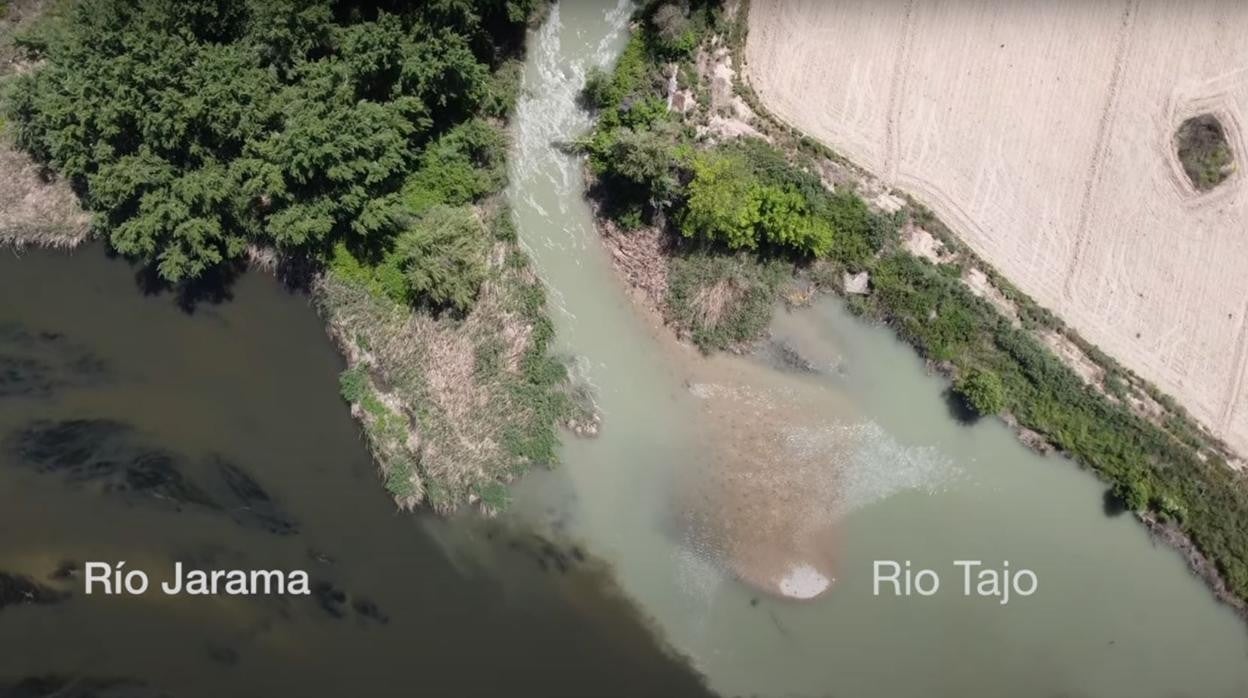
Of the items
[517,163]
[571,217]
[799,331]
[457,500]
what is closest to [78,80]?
[517,163]

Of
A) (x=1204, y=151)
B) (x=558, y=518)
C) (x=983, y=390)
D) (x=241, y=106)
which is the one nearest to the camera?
(x=241, y=106)

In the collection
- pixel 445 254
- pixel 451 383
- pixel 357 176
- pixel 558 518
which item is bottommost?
pixel 558 518

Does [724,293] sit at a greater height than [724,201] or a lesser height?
lesser

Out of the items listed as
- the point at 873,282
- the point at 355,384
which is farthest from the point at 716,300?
the point at 355,384

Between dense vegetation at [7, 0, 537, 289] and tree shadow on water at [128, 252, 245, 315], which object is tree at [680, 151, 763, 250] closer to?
dense vegetation at [7, 0, 537, 289]

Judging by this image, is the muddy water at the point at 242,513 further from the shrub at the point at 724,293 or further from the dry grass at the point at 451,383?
the shrub at the point at 724,293

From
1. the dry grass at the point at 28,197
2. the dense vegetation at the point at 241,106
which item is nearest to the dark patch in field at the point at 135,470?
the dry grass at the point at 28,197

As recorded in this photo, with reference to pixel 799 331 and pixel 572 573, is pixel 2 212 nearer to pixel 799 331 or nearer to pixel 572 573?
pixel 572 573

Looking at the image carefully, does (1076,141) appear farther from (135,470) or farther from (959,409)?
(135,470)
